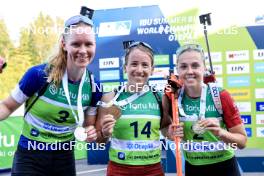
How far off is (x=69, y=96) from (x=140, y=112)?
57 centimetres

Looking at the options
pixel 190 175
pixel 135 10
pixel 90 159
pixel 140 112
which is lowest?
pixel 90 159

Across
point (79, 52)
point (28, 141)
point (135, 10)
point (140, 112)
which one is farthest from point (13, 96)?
point (135, 10)

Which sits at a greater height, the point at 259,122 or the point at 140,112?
the point at 140,112

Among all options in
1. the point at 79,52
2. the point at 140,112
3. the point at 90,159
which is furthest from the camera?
the point at 90,159

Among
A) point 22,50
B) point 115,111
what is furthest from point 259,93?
point 22,50

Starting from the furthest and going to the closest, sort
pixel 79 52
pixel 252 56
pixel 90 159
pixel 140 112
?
pixel 90 159
pixel 252 56
pixel 140 112
pixel 79 52

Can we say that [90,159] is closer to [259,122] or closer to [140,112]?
[259,122]

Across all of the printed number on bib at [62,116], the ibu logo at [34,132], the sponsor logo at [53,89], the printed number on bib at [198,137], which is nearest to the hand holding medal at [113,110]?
the printed number on bib at [62,116]

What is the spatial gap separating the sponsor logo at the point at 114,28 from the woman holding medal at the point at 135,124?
16.1 ft

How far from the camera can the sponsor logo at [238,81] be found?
25.0 feet

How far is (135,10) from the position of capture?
8023 mm

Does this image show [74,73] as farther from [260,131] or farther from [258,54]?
[260,131]

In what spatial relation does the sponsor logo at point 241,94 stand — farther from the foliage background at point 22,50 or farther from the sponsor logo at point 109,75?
the foliage background at point 22,50

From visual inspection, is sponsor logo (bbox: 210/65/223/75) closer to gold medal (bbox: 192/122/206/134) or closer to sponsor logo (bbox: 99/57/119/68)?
sponsor logo (bbox: 99/57/119/68)
